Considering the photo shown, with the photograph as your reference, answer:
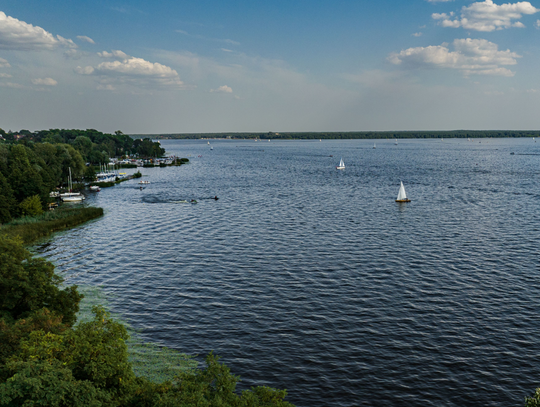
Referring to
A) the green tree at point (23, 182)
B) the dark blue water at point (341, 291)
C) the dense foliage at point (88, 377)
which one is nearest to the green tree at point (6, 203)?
the green tree at point (23, 182)

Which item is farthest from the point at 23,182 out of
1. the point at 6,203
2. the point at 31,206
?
the point at 6,203

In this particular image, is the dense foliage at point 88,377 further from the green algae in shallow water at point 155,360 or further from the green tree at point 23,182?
the green tree at point 23,182

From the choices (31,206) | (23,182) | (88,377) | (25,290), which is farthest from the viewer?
(23,182)

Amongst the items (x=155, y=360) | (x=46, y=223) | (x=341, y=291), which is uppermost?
(x=46, y=223)

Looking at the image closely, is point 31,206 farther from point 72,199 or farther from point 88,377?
point 88,377

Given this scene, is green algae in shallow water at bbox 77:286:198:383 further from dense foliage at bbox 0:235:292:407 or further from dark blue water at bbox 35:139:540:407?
dense foliage at bbox 0:235:292:407

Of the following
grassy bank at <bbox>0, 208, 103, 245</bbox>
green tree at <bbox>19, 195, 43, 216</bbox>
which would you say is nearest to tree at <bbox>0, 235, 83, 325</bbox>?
grassy bank at <bbox>0, 208, 103, 245</bbox>
